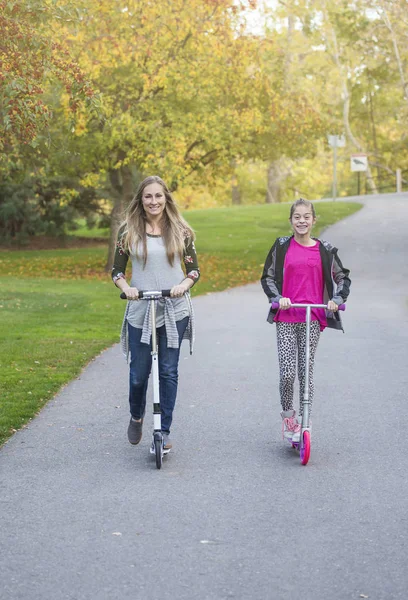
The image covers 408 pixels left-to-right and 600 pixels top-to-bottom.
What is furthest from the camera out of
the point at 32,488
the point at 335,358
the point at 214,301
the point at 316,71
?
the point at 316,71

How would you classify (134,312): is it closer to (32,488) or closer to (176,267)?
(176,267)

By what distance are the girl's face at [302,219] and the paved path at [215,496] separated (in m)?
1.53

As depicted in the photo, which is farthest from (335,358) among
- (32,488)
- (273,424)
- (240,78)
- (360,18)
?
(360,18)

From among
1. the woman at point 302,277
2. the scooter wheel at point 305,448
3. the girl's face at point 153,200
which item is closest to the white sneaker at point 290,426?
the woman at point 302,277

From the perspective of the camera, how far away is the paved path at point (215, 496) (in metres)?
4.43

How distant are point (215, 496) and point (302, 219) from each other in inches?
77.8

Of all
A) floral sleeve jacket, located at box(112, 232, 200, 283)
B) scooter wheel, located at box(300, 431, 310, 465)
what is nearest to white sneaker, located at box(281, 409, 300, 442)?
scooter wheel, located at box(300, 431, 310, 465)

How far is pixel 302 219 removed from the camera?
262 inches

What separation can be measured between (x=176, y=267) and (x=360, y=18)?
3032cm

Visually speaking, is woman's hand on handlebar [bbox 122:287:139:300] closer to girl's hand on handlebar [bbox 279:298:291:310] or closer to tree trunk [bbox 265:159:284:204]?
girl's hand on handlebar [bbox 279:298:291:310]

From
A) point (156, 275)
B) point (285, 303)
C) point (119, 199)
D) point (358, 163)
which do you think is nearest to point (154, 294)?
point (156, 275)

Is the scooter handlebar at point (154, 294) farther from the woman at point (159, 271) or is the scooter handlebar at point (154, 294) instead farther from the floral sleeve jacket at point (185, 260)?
the floral sleeve jacket at point (185, 260)

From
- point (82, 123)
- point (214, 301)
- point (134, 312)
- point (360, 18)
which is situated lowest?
point (214, 301)

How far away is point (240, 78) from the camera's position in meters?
23.4
